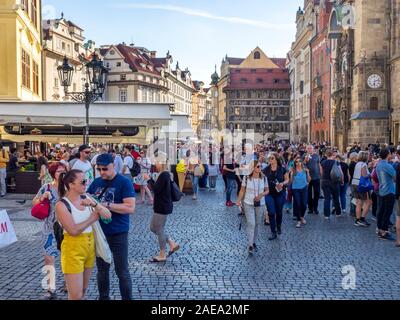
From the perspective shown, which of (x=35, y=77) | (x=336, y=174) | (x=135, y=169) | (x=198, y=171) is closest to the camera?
(x=336, y=174)

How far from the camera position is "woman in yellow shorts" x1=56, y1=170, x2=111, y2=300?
5.27 m

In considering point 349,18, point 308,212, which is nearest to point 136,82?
point 349,18

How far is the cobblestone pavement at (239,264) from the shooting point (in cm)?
699

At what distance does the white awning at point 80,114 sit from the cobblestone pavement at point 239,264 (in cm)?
844

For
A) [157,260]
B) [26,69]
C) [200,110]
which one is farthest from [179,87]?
[157,260]

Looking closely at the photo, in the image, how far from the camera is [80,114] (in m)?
20.9

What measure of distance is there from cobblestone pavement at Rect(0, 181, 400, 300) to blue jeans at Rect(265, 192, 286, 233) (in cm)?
34

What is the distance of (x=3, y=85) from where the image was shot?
2555 cm

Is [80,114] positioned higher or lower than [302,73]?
lower

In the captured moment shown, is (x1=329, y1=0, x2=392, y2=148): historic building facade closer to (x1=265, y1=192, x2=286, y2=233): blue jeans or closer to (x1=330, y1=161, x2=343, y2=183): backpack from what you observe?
(x1=330, y1=161, x2=343, y2=183): backpack

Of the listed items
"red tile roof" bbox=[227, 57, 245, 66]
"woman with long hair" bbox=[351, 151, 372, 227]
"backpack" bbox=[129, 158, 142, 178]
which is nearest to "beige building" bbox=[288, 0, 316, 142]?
"red tile roof" bbox=[227, 57, 245, 66]

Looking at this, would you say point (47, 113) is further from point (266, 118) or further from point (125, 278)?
point (266, 118)

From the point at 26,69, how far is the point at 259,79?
72587 mm

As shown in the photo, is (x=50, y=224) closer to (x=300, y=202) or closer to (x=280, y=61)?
(x=300, y=202)
